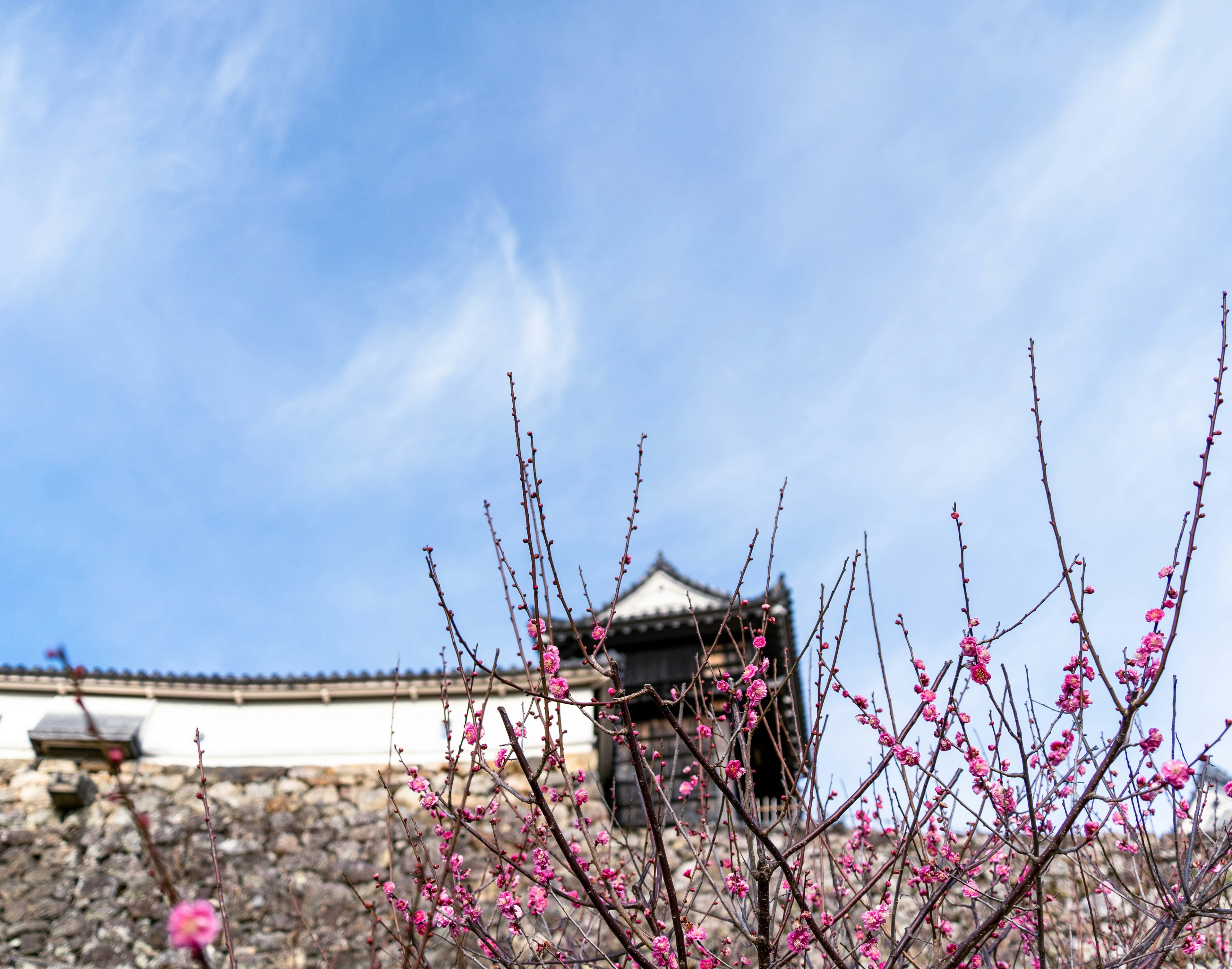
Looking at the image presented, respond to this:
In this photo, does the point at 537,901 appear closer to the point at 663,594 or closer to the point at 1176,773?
the point at 1176,773

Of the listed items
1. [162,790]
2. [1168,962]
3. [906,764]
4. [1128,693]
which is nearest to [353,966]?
[162,790]

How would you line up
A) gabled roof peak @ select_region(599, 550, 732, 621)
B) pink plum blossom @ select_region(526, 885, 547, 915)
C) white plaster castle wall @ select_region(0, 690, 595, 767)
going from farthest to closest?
gabled roof peak @ select_region(599, 550, 732, 621) < white plaster castle wall @ select_region(0, 690, 595, 767) < pink plum blossom @ select_region(526, 885, 547, 915)

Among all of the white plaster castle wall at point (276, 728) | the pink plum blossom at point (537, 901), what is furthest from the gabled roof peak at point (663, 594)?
the pink plum blossom at point (537, 901)

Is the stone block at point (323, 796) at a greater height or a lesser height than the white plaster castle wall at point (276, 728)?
lesser

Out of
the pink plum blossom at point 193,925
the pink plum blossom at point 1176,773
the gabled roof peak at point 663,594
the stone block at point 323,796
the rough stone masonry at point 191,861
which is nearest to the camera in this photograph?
the pink plum blossom at point 193,925

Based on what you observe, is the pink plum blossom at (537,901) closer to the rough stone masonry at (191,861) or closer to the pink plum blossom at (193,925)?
the pink plum blossom at (193,925)

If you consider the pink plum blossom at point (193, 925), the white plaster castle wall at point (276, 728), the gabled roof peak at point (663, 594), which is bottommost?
the pink plum blossom at point (193, 925)

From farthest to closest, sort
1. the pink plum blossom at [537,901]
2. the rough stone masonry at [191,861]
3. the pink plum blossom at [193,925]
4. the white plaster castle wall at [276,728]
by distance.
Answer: the white plaster castle wall at [276,728]
the rough stone masonry at [191,861]
the pink plum blossom at [537,901]
the pink plum blossom at [193,925]

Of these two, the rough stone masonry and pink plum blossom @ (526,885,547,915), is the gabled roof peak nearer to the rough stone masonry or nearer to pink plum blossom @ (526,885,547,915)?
the rough stone masonry

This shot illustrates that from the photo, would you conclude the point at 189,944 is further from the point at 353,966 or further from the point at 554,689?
the point at 353,966

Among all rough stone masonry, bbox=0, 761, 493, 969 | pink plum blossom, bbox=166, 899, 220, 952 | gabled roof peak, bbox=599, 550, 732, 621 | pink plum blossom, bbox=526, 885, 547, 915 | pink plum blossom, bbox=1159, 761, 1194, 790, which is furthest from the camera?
gabled roof peak, bbox=599, 550, 732, 621

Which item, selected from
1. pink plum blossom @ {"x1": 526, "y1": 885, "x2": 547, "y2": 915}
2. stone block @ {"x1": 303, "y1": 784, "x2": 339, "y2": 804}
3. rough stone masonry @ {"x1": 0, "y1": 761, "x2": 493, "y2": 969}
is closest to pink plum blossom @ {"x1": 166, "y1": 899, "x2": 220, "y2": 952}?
pink plum blossom @ {"x1": 526, "y1": 885, "x2": 547, "y2": 915}

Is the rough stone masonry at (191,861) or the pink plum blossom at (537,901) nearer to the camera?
the pink plum blossom at (537,901)

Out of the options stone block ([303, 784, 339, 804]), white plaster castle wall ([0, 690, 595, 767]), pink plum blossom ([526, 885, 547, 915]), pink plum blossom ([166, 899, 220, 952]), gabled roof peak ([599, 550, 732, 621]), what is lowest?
pink plum blossom ([526, 885, 547, 915])
